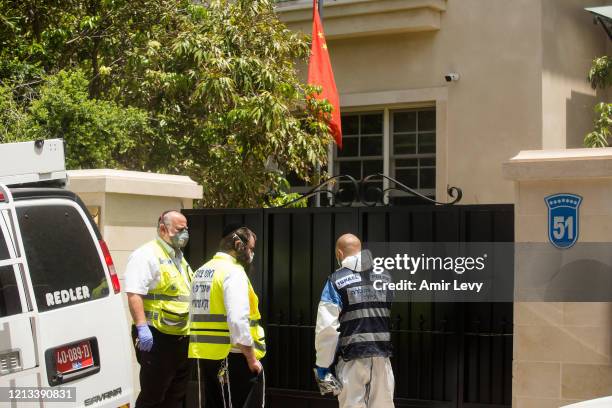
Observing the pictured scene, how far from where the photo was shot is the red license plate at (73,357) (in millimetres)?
5133

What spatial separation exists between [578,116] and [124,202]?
27.5 ft

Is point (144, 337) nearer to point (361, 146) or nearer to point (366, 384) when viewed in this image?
point (366, 384)

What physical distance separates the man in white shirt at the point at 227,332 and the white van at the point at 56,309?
1.09 m

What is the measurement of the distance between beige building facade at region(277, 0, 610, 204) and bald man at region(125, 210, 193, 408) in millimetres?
7511

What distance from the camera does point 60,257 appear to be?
17.5ft

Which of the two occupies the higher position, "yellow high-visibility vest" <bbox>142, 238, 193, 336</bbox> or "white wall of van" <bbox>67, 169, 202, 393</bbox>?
"white wall of van" <bbox>67, 169, 202, 393</bbox>

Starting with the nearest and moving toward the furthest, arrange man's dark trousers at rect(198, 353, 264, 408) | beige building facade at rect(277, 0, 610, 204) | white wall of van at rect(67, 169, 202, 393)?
man's dark trousers at rect(198, 353, 264, 408) < white wall of van at rect(67, 169, 202, 393) < beige building facade at rect(277, 0, 610, 204)

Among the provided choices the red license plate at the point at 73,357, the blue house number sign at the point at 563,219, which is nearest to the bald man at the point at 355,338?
the blue house number sign at the point at 563,219

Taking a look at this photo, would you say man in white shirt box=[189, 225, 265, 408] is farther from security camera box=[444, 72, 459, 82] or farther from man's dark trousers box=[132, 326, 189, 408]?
security camera box=[444, 72, 459, 82]

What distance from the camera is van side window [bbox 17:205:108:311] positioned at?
5.14m

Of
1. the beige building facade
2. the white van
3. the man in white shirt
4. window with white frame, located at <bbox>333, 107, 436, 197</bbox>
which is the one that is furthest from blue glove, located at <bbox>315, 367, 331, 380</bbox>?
window with white frame, located at <bbox>333, 107, 436, 197</bbox>

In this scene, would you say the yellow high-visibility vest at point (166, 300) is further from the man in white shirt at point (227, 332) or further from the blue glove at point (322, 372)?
the blue glove at point (322, 372)

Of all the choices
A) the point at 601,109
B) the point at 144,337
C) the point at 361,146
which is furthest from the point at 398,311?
the point at 361,146

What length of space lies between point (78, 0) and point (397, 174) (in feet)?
18.9
